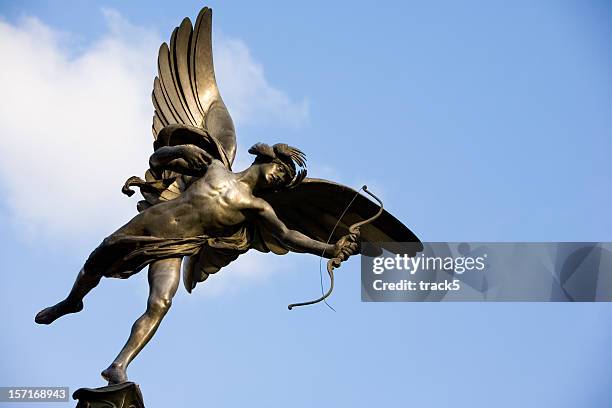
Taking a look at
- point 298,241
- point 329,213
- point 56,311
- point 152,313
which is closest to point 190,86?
point 329,213

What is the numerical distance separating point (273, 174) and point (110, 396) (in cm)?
284

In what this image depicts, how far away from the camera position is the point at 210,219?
14859 millimetres

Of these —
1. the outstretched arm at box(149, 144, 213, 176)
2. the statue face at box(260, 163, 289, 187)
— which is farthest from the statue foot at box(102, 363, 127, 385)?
the statue face at box(260, 163, 289, 187)

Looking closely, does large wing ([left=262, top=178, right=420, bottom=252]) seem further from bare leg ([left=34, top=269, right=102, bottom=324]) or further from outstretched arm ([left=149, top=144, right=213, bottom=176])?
bare leg ([left=34, top=269, right=102, bottom=324])

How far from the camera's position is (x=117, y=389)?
1342 cm

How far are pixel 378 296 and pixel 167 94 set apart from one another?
324cm

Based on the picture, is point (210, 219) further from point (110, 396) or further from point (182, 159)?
point (110, 396)

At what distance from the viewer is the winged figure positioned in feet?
48.5

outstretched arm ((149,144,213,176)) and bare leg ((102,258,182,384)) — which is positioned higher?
outstretched arm ((149,144,213,176))

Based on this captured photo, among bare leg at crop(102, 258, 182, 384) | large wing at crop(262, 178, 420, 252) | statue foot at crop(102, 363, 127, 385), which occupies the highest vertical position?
large wing at crop(262, 178, 420, 252)

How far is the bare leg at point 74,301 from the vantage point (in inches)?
588

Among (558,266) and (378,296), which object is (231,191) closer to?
(378,296)

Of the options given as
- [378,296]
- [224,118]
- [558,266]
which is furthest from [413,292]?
[224,118]

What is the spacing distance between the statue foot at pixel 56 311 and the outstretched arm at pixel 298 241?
201cm
